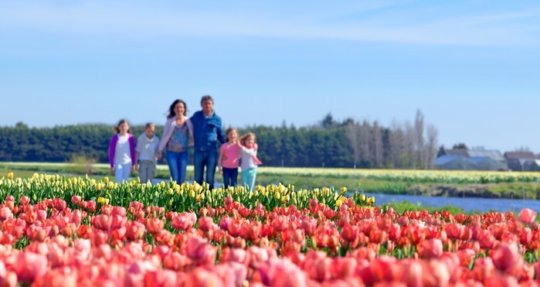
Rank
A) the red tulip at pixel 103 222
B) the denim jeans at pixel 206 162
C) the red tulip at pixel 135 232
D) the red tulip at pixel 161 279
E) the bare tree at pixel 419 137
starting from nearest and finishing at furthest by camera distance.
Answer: the red tulip at pixel 161 279 < the red tulip at pixel 135 232 < the red tulip at pixel 103 222 < the denim jeans at pixel 206 162 < the bare tree at pixel 419 137

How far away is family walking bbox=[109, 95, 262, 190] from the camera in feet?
51.9

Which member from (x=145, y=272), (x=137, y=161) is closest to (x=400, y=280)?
(x=145, y=272)

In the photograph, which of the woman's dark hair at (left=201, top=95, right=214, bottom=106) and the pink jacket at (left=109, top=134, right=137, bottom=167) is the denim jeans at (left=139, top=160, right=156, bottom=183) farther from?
the woman's dark hair at (left=201, top=95, right=214, bottom=106)

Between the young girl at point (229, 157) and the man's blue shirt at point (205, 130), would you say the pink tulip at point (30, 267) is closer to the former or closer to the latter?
the man's blue shirt at point (205, 130)

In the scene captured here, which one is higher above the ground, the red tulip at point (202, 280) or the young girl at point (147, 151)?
the young girl at point (147, 151)

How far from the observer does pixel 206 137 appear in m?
15.8

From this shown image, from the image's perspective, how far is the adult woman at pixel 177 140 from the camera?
1580cm

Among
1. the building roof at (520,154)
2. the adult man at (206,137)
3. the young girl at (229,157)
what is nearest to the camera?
the adult man at (206,137)

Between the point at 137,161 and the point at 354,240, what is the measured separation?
12624 millimetres

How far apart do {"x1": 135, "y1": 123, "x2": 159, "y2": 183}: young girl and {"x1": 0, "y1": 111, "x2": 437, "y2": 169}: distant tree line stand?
195 ft

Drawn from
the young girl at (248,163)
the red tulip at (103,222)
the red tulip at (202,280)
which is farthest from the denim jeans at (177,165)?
the red tulip at (202,280)

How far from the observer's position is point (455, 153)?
10100 cm

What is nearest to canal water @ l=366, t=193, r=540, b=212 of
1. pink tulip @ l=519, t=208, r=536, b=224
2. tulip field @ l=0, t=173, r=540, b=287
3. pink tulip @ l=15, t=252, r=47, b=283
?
tulip field @ l=0, t=173, r=540, b=287

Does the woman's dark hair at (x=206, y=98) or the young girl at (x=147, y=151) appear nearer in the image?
the woman's dark hair at (x=206, y=98)
